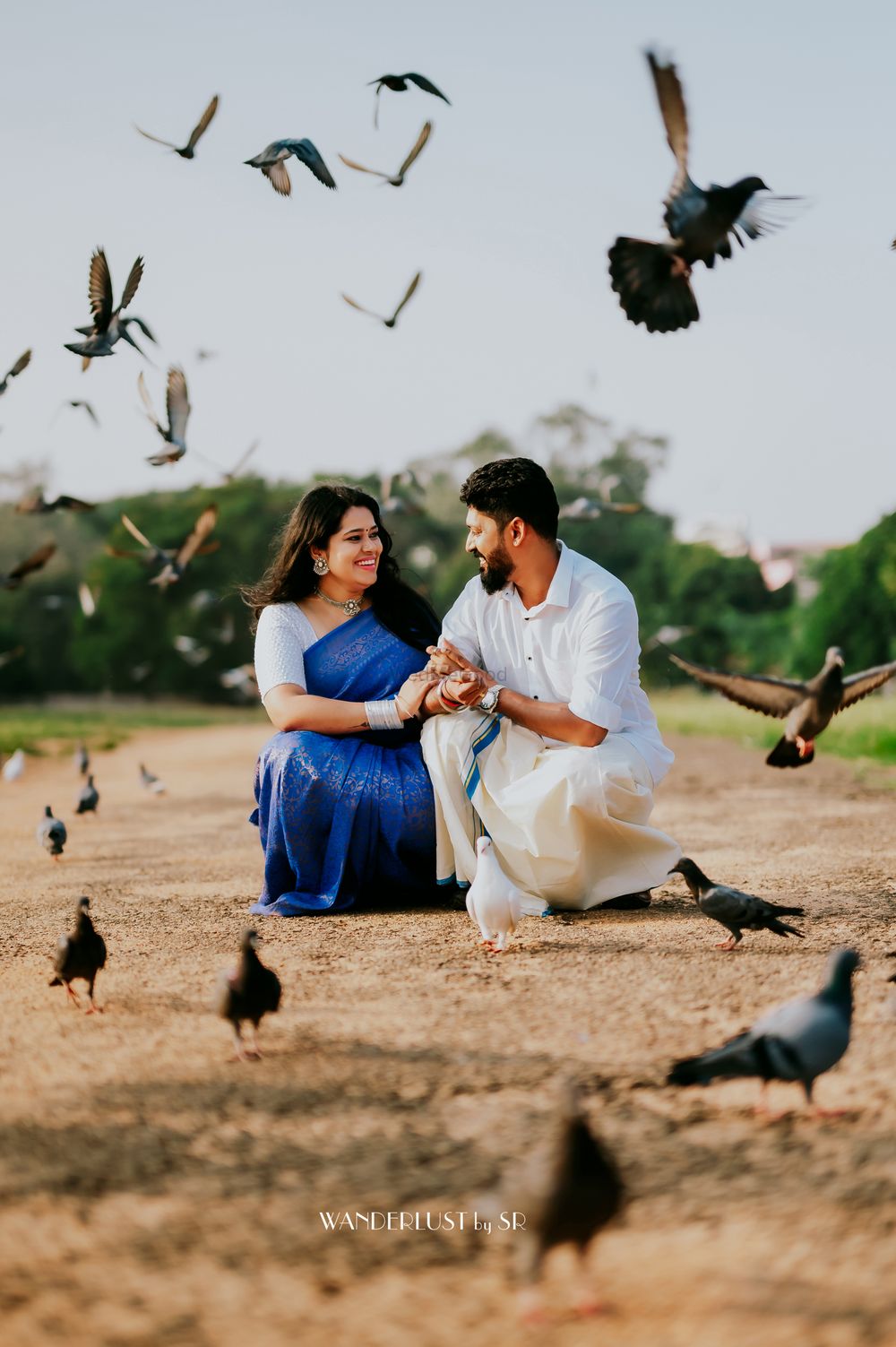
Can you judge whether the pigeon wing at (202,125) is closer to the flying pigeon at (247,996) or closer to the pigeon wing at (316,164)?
the pigeon wing at (316,164)

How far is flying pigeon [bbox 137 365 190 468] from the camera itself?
766 centimetres

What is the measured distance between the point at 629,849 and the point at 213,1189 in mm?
2915

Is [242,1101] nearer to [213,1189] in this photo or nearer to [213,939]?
[213,1189]

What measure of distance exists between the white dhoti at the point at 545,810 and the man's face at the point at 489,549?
555 mm

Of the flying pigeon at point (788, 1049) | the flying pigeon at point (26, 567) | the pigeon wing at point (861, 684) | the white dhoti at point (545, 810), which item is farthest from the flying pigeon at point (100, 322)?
the flying pigeon at point (788, 1049)

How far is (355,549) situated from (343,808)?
1110 millimetres

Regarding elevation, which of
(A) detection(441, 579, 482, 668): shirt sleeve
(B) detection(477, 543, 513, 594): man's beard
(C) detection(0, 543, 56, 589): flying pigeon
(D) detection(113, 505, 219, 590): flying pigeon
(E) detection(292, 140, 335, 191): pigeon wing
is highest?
(E) detection(292, 140, 335, 191): pigeon wing

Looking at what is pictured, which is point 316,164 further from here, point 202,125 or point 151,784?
point 151,784

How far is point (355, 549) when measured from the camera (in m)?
5.49

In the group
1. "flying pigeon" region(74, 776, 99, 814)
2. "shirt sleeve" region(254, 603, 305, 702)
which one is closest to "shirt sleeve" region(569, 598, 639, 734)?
"shirt sleeve" region(254, 603, 305, 702)

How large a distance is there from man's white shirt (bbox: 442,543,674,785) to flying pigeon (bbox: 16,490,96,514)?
4101 millimetres

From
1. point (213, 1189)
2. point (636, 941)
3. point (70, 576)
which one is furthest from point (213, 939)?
point (70, 576)

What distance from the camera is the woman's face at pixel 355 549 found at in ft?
18.0

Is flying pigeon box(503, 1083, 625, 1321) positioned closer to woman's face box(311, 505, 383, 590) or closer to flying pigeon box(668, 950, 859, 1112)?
flying pigeon box(668, 950, 859, 1112)
